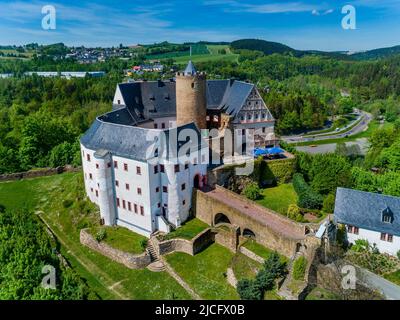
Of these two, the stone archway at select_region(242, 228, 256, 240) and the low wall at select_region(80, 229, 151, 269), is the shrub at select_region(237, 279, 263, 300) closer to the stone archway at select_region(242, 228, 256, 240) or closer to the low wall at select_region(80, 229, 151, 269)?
the stone archway at select_region(242, 228, 256, 240)

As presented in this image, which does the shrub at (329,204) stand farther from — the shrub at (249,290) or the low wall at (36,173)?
the low wall at (36,173)

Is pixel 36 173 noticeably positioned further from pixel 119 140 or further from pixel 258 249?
pixel 258 249

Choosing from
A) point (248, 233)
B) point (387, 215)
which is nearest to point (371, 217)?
point (387, 215)

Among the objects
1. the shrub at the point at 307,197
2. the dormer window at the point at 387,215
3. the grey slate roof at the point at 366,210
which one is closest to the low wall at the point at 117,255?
the shrub at the point at 307,197

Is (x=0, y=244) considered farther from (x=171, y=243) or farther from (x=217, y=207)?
(x=217, y=207)

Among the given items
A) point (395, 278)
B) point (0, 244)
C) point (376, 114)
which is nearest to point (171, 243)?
point (0, 244)
